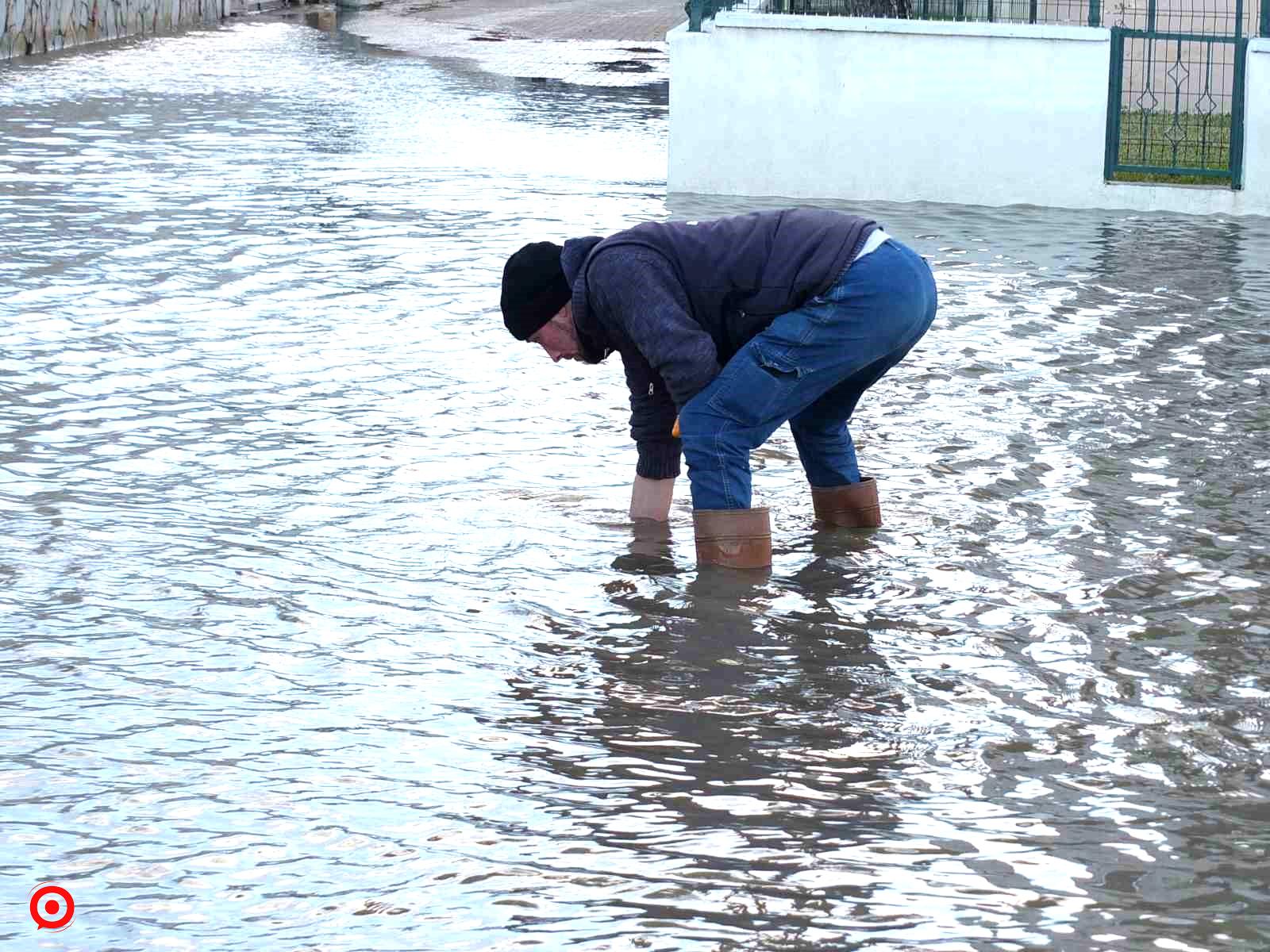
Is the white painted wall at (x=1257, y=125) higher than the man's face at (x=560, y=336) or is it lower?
higher

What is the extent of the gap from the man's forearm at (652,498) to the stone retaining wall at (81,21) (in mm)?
19821

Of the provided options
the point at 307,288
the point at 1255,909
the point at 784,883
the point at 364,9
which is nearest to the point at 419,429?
the point at 307,288

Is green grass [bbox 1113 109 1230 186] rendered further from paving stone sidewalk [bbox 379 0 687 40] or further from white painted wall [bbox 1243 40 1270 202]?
paving stone sidewalk [bbox 379 0 687 40]

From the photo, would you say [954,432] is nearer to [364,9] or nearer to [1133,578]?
[1133,578]

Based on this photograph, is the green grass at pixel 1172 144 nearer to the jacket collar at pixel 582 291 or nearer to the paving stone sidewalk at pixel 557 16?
the jacket collar at pixel 582 291

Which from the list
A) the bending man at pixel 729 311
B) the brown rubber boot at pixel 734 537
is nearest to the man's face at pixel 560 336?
the bending man at pixel 729 311

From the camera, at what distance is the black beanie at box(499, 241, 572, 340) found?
16.4 ft

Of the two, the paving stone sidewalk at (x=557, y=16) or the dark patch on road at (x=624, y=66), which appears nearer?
the dark patch on road at (x=624, y=66)

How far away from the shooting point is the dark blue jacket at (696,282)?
4.91 metres

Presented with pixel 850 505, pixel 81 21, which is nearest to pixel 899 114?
pixel 850 505

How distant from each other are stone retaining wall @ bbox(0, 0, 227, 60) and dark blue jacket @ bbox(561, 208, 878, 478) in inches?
803

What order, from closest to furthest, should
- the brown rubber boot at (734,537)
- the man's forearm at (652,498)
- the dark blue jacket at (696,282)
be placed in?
the dark blue jacket at (696,282), the brown rubber boot at (734,537), the man's forearm at (652,498)

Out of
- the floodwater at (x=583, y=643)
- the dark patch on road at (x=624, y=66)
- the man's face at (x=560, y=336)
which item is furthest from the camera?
the dark patch on road at (x=624, y=66)

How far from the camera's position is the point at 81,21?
25891mm
